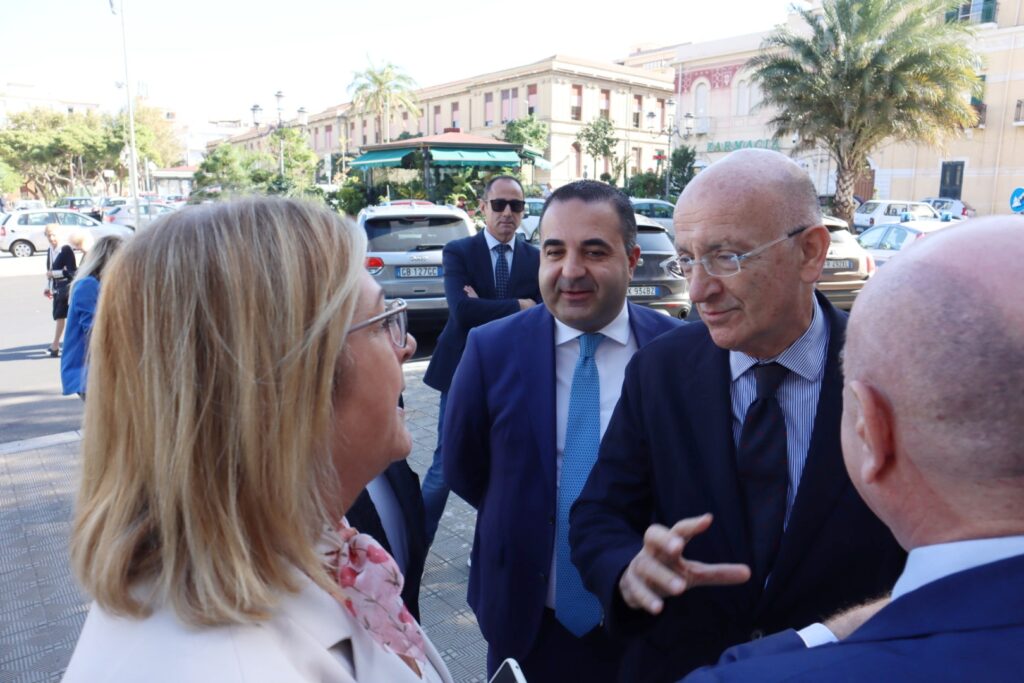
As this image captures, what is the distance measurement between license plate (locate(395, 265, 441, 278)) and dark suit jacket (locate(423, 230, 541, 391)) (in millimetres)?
4246

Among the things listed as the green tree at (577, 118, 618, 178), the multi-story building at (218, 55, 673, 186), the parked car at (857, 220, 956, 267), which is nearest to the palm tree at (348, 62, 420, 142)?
the multi-story building at (218, 55, 673, 186)

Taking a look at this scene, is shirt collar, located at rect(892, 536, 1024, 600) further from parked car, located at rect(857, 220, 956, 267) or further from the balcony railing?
the balcony railing

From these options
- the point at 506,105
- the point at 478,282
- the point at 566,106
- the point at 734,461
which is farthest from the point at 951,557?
the point at 506,105

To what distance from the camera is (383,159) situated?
20750 millimetres

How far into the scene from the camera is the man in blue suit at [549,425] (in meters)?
2.15

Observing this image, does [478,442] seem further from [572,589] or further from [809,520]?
[809,520]

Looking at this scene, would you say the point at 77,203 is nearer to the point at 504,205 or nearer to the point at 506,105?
the point at 506,105

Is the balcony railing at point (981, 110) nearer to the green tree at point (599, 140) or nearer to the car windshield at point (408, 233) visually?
the green tree at point (599, 140)

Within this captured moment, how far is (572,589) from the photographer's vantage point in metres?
2.13

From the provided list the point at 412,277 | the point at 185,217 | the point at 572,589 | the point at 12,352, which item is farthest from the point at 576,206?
the point at 12,352

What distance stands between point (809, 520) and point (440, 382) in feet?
9.28

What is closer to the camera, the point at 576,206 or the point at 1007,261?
Result: the point at 1007,261

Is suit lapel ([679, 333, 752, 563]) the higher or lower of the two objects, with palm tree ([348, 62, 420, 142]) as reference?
lower

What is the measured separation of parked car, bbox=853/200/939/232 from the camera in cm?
2692
